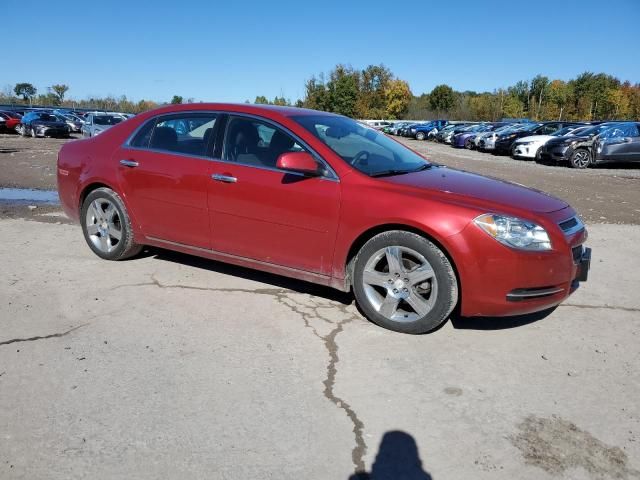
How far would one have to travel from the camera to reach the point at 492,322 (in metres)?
4.24

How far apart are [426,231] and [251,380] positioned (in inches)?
60.2

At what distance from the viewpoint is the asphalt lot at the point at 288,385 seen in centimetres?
253

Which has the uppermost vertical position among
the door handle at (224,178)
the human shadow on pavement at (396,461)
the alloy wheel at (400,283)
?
the door handle at (224,178)

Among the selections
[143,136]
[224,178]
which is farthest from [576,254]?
[143,136]

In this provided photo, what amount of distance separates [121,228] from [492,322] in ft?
11.6

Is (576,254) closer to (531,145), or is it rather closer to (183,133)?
(183,133)

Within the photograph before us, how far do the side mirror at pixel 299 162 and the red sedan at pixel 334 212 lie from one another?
0.04ft

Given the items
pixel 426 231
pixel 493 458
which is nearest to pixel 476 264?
pixel 426 231

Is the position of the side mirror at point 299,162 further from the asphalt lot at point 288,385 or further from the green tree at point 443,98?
the green tree at point 443,98

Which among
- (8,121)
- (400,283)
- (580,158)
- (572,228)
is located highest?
(8,121)

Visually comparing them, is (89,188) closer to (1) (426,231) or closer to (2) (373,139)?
(2) (373,139)


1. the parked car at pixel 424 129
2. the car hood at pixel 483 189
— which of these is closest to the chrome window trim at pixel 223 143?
the car hood at pixel 483 189

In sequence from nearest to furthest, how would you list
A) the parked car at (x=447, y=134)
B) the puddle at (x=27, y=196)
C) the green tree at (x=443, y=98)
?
the puddle at (x=27, y=196), the parked car at (x=447, y=134), the green tree at (x=443, y=98)

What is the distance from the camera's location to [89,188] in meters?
5.45
